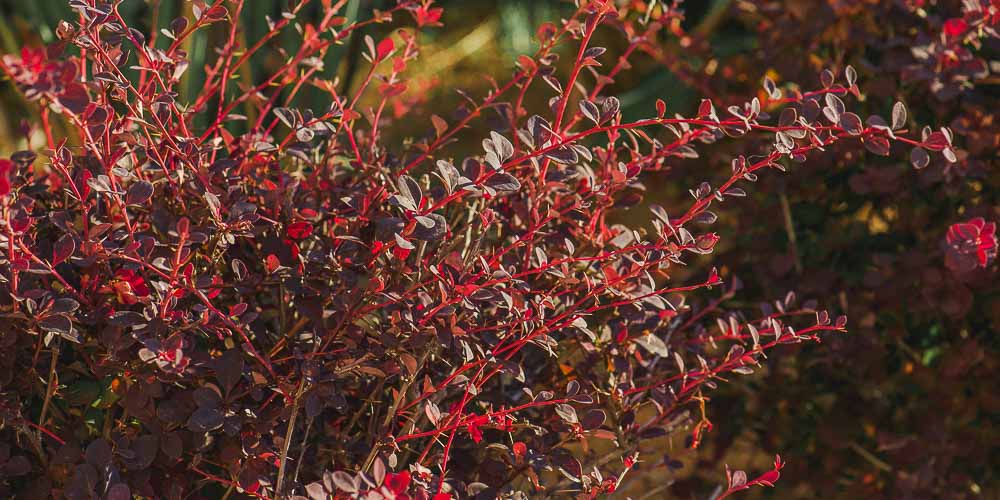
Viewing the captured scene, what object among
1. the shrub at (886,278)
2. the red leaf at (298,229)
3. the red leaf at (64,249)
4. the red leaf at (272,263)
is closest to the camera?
the red leaf at (64,249)

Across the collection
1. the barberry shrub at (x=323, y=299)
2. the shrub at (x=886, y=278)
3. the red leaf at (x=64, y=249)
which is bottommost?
the shrub at (x=886, y=278)

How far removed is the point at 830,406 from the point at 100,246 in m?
1.70

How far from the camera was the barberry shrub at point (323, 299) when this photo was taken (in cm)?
113

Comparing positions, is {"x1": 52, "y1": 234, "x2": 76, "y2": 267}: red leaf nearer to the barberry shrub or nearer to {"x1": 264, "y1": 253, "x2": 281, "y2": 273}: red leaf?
the barberry shrub

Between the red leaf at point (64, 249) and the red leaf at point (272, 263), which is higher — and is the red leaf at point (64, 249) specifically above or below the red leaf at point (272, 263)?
above

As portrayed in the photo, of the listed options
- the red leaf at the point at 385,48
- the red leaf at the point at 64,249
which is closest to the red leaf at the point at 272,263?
the red leaf at the point at 64,249

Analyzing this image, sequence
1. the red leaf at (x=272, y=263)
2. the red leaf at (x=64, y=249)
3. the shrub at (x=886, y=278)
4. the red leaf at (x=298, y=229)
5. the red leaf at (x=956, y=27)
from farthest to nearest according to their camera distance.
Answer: the shrub at (x=886, y=278) < the red leaf at (x=956, y=27) < the red leaf at (x=298, y=229) < the red leaf at (x=272, y=263) < the red leaf at (x=64, y=249)

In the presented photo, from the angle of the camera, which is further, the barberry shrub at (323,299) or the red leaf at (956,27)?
the red leaf at (956,27)

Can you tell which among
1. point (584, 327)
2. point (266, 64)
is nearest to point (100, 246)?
point (584, 327)

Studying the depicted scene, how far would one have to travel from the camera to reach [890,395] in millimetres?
2178

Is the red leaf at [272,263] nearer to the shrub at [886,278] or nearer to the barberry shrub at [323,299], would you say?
the barberry shrub at [323,299]

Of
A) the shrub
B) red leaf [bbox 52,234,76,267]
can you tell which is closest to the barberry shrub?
red leaf [bbox 52,234,76,267]

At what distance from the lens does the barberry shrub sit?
113cm

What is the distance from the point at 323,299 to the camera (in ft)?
4.21
